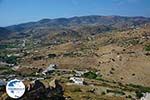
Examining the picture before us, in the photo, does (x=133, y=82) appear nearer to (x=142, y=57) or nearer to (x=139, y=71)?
(x=139, y=71)

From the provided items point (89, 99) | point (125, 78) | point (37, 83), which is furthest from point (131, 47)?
point (37, 83)

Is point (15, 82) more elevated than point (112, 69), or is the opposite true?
point (15, 82)
